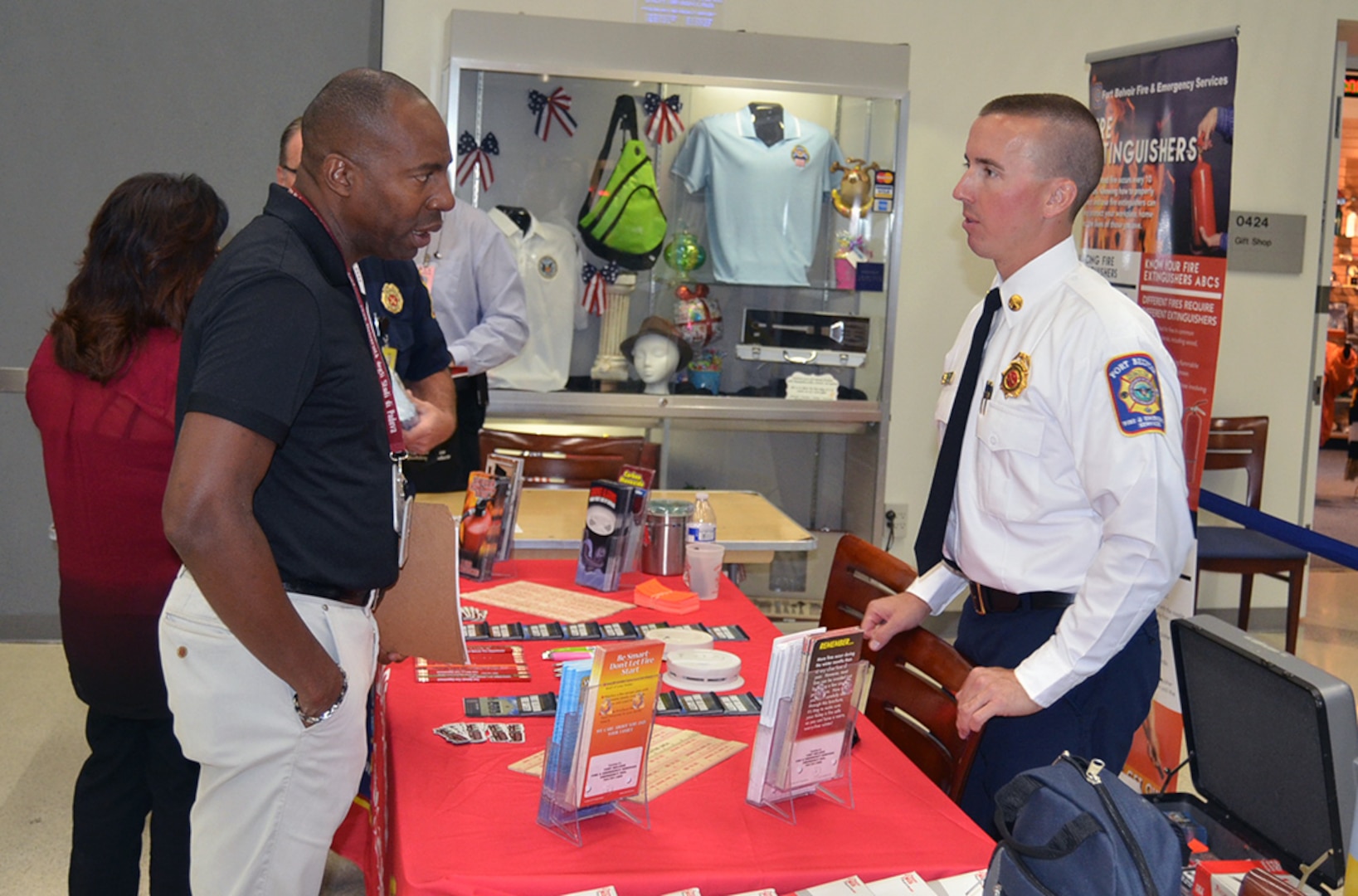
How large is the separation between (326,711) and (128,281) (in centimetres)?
101

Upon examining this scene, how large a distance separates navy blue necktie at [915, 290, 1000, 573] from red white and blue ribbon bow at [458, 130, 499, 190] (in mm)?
3055

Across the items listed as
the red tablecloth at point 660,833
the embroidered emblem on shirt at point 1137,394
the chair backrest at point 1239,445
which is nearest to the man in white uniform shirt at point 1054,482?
the embroidered emblem on shirt at point 1137,394

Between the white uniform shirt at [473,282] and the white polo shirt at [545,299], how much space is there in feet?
2.27

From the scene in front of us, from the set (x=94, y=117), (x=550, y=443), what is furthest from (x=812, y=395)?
(x=94, y=117)

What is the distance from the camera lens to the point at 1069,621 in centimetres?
189

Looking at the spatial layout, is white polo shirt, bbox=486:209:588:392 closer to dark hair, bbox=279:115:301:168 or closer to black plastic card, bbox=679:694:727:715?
dark hair, bbox=279:115:301:168

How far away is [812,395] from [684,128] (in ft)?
3.94

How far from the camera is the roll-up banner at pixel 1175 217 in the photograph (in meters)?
3.29

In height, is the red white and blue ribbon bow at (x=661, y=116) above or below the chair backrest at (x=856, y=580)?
above

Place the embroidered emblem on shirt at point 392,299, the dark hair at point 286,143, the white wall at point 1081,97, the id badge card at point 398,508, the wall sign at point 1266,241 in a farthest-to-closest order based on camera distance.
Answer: the wall sign at point 1266,241 → the white wall at point 1081,97 → the dark hair at point 286,143 → the embroidered emblem on shirt at point 392,299 → the id badge card at point 398,508

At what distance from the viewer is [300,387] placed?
1499 millimetres

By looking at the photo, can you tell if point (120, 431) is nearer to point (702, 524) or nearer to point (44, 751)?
point (702, 524)

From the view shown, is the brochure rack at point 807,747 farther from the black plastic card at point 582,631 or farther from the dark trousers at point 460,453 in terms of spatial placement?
the dark trousers at point 460,453

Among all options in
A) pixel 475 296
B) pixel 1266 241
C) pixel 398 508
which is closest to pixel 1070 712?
pixel 398 508
